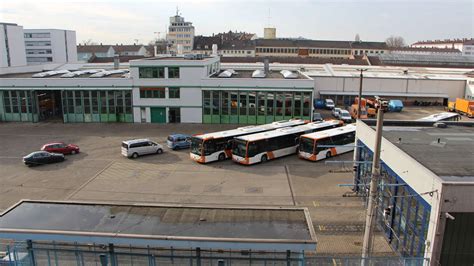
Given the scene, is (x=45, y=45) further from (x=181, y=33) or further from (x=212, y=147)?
(x=212, y=147)

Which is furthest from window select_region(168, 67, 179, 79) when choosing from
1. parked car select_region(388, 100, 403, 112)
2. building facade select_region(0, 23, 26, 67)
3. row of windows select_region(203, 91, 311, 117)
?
building facade select_region(0, 23, 26, 67)

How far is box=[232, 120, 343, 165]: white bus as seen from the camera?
23.2m

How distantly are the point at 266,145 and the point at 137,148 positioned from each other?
8.46 m

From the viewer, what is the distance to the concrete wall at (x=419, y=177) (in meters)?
10.5

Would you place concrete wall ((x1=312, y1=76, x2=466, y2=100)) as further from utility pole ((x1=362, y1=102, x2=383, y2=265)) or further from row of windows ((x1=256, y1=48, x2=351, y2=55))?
row of windows ((x1=256, y1=48, x2=351, y2=55))

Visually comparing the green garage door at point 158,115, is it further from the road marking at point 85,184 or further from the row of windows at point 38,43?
the row of windows at point 38,43

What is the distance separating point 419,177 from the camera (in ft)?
38.1

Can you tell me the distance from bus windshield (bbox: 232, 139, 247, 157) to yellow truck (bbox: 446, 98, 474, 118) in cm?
2959

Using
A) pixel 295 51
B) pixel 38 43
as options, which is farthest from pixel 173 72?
pixel 295 51

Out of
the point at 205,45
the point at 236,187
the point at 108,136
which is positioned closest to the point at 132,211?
the point at 236,187

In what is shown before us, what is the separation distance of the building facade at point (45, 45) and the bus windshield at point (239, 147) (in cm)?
7801

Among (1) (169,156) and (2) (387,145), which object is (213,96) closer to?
(1) (169,156)

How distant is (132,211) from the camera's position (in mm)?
11055

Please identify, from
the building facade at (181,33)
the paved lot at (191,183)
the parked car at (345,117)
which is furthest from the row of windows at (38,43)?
the parked car at (345,117)
